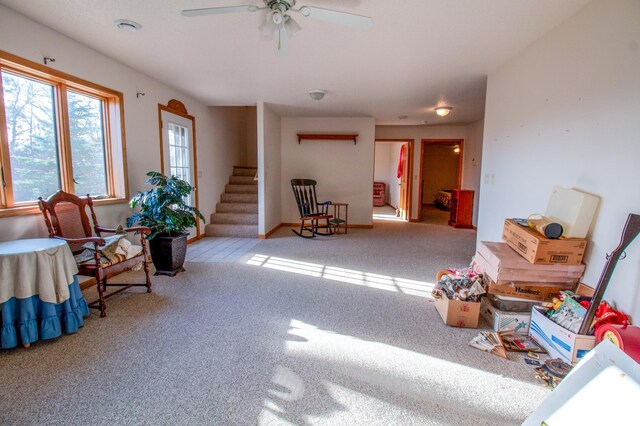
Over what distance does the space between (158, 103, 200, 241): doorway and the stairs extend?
0.46 meters

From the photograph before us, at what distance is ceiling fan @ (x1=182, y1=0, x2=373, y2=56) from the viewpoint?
1886 millimetres

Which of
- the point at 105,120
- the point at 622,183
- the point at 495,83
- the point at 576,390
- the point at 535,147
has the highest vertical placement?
the point at 495,83

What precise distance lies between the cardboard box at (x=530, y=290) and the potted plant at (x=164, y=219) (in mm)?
3109

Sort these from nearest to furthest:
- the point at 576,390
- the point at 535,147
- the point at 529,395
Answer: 1. the point at 576,390
2. the point at 529,395
3. the point at 535,147

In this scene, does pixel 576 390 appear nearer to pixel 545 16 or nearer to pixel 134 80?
pixel 545 16

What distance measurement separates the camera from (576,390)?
1007 mm

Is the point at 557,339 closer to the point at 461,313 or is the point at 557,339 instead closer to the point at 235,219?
the point at 461,313

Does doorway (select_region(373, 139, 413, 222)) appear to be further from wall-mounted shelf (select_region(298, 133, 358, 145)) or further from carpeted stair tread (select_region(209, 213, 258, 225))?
carpeted stair tread (select_region(209, 213, 258, 225))

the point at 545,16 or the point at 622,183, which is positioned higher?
the point at 545,16

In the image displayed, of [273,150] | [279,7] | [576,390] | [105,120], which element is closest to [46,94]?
[105,120]

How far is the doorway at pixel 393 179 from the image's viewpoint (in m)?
7.39

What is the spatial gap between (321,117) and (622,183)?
520 centimetres

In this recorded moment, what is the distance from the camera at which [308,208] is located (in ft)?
Result: 18.9

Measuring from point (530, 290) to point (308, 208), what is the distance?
403 centimetres
